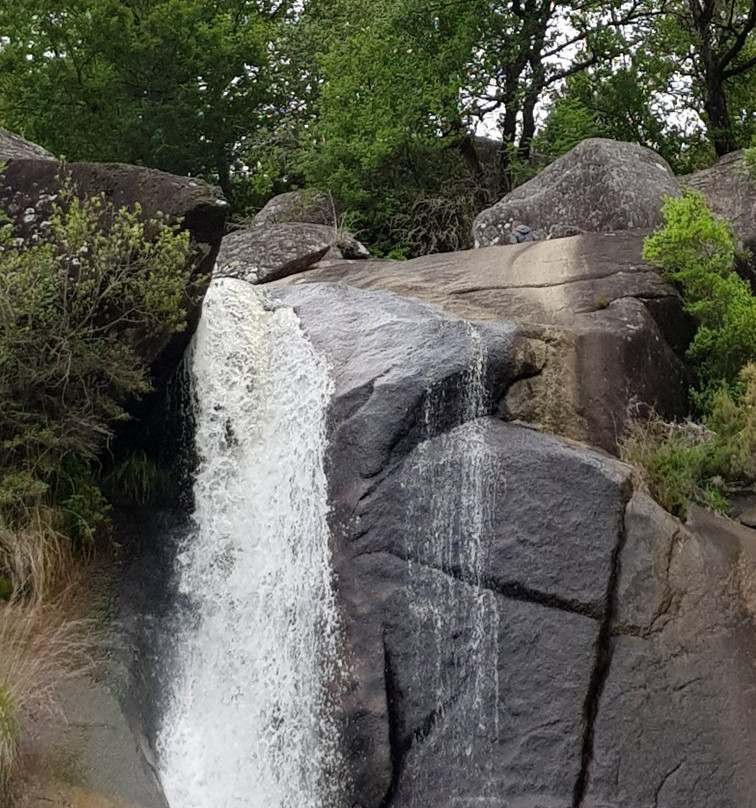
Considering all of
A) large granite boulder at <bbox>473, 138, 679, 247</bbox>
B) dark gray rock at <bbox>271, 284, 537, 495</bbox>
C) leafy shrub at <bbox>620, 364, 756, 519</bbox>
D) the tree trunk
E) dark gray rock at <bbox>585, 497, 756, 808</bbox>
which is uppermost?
the tree trunk

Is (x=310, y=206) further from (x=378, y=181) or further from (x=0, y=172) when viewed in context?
(x=0, y=172)

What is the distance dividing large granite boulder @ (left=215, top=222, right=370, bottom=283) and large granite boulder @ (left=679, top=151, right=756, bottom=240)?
11.7ft

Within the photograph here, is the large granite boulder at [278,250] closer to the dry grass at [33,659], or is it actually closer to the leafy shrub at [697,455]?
the leafy shrub at [697,455]

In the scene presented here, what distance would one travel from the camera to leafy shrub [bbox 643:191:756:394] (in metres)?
8.73

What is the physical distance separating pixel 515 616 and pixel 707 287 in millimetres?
3557

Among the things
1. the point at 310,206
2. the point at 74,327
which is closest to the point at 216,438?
the point at 74,327

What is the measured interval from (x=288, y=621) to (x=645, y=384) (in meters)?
3.28

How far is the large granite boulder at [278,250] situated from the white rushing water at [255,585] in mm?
2058

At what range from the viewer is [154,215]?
7852 millimetres

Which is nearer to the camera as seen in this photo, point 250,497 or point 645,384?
point 250,497

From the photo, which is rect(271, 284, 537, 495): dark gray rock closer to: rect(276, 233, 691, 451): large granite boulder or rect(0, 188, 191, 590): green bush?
rect(276, 233, 691, 451): large granite boulder

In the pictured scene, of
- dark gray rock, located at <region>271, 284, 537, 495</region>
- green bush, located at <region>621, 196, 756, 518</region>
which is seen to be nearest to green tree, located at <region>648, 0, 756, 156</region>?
green bush, located at <region>621, 196, 756, 518</region>

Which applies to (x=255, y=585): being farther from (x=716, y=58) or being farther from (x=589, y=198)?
(x=716, y=58)

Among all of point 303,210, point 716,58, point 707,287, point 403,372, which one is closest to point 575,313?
point 707,287
